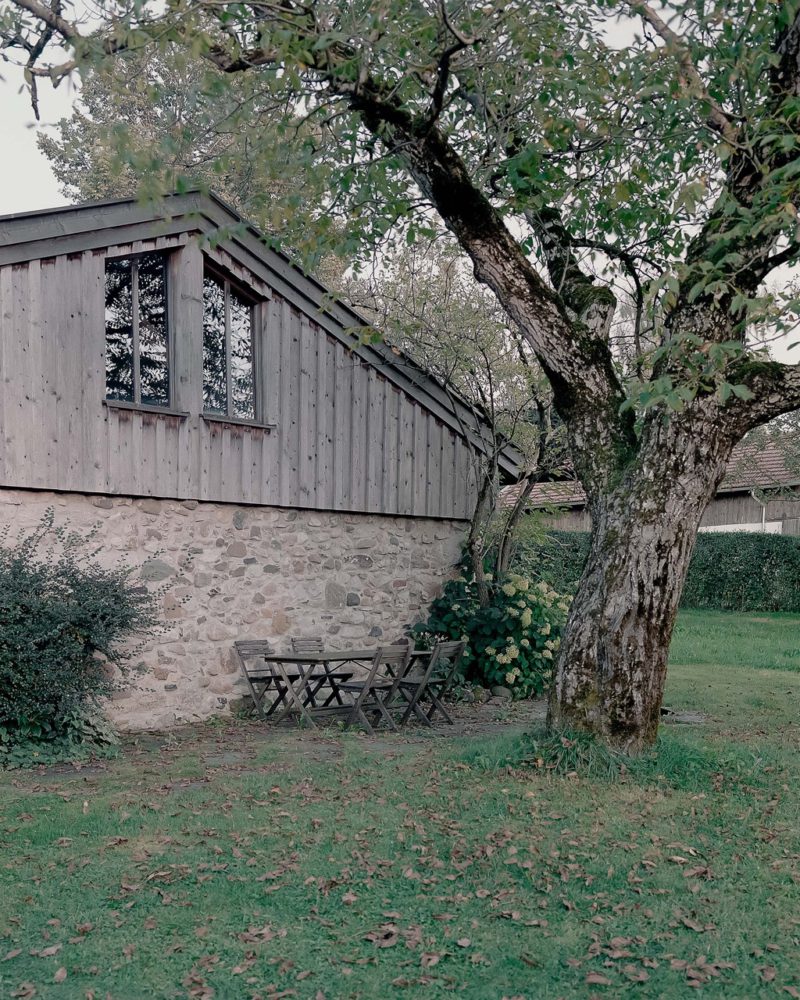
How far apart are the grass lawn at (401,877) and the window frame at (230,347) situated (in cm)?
368

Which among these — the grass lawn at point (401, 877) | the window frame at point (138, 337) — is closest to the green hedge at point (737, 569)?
the window frame at point (138, 337)

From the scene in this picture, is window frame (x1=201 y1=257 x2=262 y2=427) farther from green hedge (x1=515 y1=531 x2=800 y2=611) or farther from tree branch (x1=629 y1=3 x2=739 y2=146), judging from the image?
green hedge (x1=515 y1=531 x2=800 y2=611)

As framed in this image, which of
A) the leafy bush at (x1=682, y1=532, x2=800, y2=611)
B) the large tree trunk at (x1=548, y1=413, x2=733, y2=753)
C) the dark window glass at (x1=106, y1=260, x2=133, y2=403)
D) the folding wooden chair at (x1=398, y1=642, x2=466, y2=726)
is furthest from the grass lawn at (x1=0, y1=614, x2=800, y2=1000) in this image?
the leafy bush at (x1=682, y1=532, x2=800, y2=611)

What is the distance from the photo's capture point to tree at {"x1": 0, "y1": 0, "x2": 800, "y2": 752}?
6434mm

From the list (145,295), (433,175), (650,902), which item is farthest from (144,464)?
(650,902)

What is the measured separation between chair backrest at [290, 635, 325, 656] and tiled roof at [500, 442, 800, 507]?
11.3 ft

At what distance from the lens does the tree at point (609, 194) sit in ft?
21.1

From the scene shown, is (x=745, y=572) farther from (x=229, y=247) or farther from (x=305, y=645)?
(x=229, y=247)

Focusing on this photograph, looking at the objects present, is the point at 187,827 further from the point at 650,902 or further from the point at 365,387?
the point at 365,387

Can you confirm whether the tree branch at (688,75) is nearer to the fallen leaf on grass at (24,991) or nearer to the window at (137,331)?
the window at (137,331)

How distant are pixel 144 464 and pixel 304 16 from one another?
4.63 meters

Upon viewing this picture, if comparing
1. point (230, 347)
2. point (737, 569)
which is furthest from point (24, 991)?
point (737, 569)

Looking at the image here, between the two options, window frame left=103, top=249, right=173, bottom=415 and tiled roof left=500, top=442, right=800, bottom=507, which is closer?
window frame left=103, top=249, right=173, bottom=415

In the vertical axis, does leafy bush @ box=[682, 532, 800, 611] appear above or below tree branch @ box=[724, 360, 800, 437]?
below
